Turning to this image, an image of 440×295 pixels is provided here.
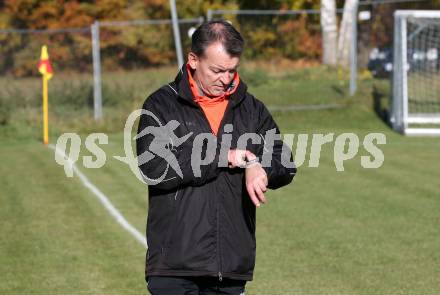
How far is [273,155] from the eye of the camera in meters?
4.73

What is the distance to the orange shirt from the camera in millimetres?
4637

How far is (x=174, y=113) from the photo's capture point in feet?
15.2

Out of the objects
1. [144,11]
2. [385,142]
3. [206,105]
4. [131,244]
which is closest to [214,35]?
[206,105]

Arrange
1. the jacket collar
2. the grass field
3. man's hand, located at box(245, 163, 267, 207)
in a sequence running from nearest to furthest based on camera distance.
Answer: man's hand, located at box(245, 163, 267, 207)
the jacket collar
the grass field

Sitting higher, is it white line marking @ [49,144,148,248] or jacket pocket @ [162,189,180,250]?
jacket pocket @ [162,189,180,250]

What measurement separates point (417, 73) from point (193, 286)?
20.7m

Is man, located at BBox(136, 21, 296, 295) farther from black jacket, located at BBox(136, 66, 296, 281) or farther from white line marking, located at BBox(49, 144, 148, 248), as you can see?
white line marking, located at BBox(49, 144, 148, 248)

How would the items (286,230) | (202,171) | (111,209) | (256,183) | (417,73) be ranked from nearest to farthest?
(256,183)
(202,171)
(286,230)
(111,209)
(417,73)

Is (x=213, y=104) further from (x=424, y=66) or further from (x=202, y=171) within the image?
(x=424, y=66)

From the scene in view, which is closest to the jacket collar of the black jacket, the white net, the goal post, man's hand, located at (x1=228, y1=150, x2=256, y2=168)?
the black jacket

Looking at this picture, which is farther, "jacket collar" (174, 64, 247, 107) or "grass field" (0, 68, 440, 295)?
"grass field" (0, 68, 440, 295)

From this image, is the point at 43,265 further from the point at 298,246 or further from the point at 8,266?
the point at 298,246

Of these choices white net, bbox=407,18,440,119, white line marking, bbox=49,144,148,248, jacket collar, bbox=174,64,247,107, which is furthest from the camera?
white net, bbox=407,18,440,119

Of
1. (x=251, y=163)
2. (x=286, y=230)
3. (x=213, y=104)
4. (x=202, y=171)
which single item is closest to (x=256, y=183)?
(x=251, y=163)
